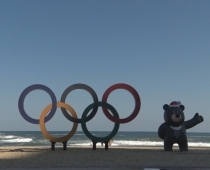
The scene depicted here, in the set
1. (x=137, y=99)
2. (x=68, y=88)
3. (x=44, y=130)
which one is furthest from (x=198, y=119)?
(x=44, y=130)

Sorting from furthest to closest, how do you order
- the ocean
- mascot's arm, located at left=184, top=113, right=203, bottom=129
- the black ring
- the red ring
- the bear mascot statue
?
the ocean
the black ring
the red ring
mascot's arm, located at left=184, top=113, right=203, bottom=129
the bear mascot statue

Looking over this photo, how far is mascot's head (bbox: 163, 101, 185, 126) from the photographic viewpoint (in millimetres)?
13734

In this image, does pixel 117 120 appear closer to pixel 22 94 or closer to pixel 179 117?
pixel 179 117

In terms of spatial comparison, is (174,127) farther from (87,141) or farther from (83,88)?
(87,141)

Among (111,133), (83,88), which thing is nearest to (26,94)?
(83,88)

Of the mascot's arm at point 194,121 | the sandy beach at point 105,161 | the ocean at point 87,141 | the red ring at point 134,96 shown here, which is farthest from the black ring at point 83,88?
the ocean at point 87,141

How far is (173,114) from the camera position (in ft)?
45.1

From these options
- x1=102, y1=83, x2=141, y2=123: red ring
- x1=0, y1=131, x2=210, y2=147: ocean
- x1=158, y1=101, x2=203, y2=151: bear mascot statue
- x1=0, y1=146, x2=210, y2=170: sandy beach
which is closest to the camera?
x1=0, y1=146, x2=210, y2=170: sandy beach

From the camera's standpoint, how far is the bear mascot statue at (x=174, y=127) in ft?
45.0

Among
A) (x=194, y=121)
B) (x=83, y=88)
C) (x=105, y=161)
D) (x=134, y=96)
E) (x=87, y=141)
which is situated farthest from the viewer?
(x=87, y=141)

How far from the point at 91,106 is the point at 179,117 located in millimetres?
4140

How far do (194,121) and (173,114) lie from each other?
145 centimetres

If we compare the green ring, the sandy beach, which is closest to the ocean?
the green ring

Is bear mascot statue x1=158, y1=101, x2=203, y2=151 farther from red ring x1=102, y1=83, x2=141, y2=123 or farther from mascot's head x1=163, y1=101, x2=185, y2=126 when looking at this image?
red ring x1=102, y1=83, x2=141, y2=123
